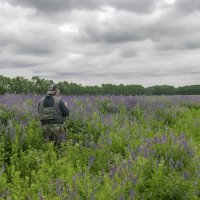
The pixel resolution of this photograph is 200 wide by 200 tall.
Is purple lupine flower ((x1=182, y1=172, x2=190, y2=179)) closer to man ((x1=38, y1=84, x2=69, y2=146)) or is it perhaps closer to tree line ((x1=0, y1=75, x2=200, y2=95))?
man ((x1=38, y1=84, x2=69, y2=146))

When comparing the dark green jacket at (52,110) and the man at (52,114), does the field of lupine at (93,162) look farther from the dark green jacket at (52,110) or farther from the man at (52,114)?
the dark green jacket at (52,110)

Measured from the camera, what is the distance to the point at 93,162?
7164 millimetres

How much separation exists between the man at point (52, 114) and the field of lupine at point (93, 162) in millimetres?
300

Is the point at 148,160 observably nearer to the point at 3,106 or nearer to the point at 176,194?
the point at 176,194

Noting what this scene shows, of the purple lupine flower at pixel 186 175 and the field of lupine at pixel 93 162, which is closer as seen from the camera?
the field of lupine at pixel 93 162

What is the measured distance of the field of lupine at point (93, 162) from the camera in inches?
205

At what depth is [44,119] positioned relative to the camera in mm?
8461

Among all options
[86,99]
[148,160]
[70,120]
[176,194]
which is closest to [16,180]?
[148,160]

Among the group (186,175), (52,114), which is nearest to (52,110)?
(52,114)

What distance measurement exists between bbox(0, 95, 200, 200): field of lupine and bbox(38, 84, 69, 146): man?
0.30 metres

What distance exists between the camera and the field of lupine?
5211 mm

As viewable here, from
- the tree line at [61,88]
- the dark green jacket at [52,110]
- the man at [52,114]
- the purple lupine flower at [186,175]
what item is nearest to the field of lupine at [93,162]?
the purple lupine flower at [186,175]

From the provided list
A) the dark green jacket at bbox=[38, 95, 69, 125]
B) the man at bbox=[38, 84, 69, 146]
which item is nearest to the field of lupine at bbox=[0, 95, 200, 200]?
the man at bbox=[38, 84, 69, 146]

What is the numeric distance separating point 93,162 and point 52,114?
6.26ft
